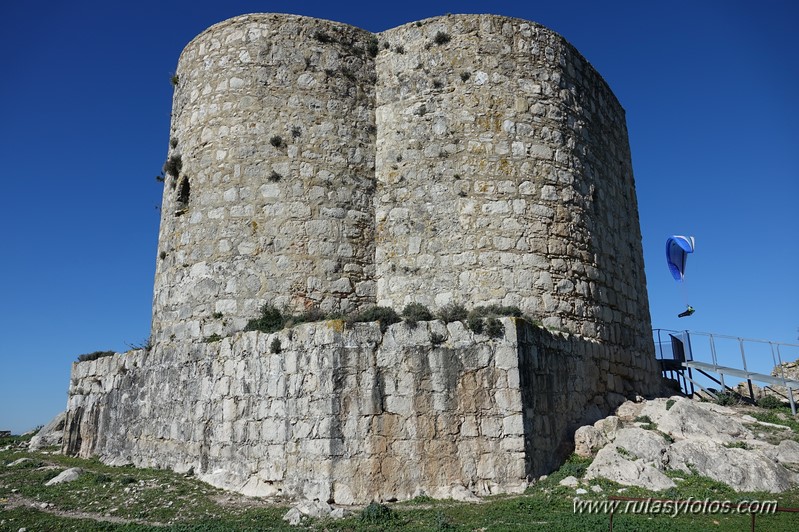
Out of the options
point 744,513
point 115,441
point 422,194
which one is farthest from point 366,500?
point 115,441

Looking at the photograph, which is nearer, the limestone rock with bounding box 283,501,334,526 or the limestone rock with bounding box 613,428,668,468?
the limestone rock with bounding box 283,501,334,526

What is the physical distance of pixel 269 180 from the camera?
42.1 feet

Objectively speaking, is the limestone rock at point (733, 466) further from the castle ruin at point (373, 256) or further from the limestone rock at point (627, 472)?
the castle ruin at point (373, 256)

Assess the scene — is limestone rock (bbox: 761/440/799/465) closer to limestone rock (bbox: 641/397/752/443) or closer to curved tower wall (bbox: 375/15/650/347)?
limestone rock (bbox: 641/397/752/443)

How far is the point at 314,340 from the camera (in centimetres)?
1039

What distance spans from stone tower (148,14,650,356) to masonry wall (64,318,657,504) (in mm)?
1546

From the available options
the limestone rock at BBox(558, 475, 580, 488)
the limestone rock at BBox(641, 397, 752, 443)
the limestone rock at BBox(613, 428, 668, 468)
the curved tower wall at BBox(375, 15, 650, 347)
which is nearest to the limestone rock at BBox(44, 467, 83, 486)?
the curved tower wall at BBox(375, 15, 650, 347)

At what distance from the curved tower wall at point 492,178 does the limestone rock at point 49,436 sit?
448 inches

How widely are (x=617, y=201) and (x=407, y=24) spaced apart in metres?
6.58

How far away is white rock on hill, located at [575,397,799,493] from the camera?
387 inches

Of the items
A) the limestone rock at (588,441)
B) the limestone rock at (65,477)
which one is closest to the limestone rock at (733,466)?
the limestone rock at (588,441)

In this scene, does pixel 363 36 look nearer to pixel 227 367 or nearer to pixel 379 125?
pixel 379 125

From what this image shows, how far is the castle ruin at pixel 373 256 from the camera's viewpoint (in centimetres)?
1006

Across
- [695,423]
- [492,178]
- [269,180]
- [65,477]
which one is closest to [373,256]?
[269,180]
